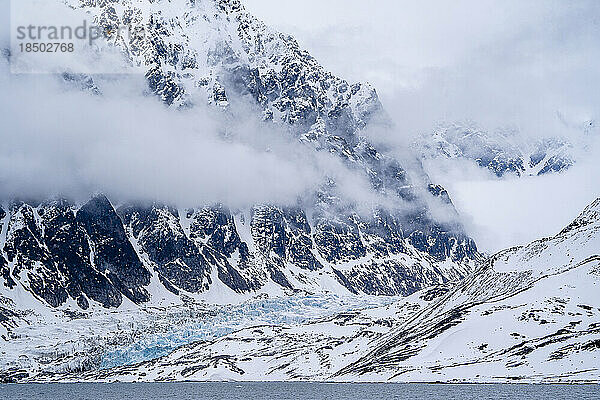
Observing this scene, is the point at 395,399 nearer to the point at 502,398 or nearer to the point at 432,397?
the point at 432,397

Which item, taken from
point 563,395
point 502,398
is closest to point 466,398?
point 502,398

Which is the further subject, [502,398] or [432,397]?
[432,397]

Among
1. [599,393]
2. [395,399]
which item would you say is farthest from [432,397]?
[599,393]

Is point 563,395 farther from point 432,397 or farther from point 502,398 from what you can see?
point 432,397

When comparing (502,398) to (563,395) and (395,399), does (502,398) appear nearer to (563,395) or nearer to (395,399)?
(563,395)

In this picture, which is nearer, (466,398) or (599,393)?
(599,393)

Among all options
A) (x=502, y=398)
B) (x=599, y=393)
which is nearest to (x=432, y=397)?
(x=502, y=398)

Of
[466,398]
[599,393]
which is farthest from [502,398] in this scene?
[599,393]

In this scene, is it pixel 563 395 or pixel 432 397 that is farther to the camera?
pixel 432 397
